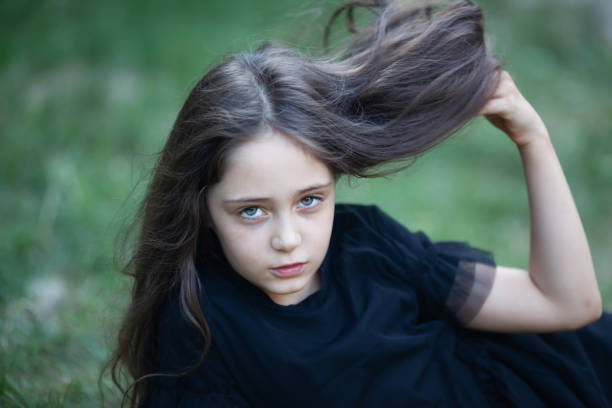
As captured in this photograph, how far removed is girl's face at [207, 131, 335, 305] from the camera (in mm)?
1391

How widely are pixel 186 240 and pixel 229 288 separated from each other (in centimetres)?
17

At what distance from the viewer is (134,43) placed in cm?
483

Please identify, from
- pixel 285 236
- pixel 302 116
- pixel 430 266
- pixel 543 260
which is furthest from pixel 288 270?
pixel 543 260

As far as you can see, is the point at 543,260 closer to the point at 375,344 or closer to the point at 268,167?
the point at 375,344

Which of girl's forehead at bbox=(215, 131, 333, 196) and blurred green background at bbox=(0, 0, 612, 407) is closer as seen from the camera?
girl's forehead at bbox=(215, 131, 333, 196)

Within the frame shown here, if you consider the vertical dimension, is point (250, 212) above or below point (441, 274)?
above

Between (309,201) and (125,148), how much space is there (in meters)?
2.72

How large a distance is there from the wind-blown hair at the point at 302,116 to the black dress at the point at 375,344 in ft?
0.34

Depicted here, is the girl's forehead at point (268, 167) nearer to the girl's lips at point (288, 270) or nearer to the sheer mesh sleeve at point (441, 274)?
the girl's lips at point (288, 270)

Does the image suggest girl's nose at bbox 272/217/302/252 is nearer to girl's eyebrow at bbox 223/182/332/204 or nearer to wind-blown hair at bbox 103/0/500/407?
girl's eyebrow at bbox 223/182/332/204

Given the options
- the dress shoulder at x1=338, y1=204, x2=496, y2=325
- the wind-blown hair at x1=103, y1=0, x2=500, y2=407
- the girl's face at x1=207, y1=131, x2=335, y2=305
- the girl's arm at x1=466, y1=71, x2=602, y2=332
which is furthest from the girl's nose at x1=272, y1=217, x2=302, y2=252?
the girl's arm at x1=466, y1=71, x2=602, y2=332

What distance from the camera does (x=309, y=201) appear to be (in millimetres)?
1464

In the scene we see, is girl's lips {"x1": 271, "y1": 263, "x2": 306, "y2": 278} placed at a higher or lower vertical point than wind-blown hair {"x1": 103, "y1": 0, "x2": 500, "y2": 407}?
lower

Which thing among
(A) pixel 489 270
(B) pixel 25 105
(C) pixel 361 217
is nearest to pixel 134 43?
(B) pixel 25 105
